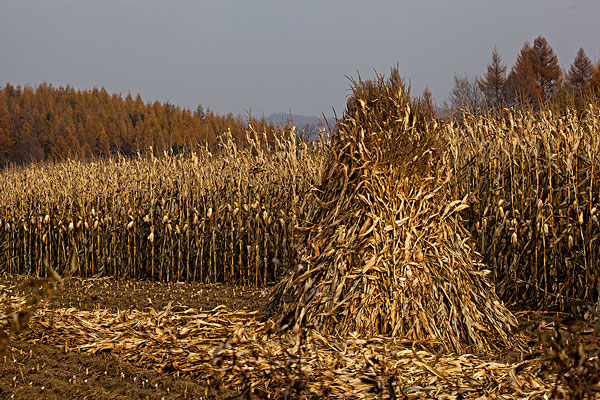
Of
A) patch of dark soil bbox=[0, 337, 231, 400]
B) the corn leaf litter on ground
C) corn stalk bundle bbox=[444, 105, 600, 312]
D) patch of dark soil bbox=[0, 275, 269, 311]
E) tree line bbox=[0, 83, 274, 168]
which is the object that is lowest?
patch of dark soil bbox=[0, 337, 231, 400]

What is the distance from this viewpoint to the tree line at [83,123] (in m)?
40.7

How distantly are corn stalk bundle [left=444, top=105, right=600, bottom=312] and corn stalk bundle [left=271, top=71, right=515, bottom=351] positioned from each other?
106 centimetres

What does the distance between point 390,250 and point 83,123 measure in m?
48.5

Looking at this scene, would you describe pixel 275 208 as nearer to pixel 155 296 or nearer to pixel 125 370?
pixel 155 296

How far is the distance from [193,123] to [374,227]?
49056 millimetres

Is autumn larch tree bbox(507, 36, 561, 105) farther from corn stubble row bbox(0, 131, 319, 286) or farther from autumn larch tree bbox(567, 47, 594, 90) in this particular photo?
corn stubble row bbox(0, 131, 319, 286)

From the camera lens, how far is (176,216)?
7.41 m

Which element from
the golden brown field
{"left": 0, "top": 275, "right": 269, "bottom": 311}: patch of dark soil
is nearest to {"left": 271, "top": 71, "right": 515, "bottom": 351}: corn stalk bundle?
the golden brown field

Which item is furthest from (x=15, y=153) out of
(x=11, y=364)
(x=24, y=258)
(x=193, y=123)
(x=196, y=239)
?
(x=11, y=364)

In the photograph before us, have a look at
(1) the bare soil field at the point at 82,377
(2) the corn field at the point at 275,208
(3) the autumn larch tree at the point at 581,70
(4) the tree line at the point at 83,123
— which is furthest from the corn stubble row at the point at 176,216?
(3) the autumn larch tree at the point at 581,70

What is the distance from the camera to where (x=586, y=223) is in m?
5.15

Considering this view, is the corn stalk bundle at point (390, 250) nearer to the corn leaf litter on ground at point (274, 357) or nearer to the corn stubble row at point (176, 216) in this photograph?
the corn leaf litter on ground at point (274, 357)

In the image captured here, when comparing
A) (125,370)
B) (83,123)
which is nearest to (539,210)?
(125,370)

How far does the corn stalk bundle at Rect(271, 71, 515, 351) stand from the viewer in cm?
382
